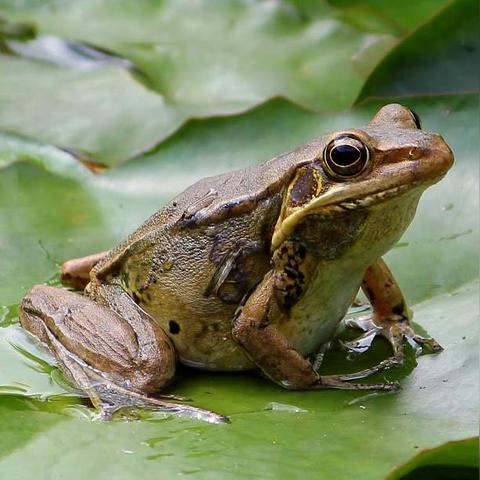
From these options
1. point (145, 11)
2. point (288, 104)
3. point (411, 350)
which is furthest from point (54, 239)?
point (145, 11)

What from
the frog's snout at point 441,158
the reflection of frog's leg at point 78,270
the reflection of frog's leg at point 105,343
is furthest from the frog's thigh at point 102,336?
the frog's snout at point 441,158

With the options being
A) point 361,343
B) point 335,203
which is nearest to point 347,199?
point 335,203

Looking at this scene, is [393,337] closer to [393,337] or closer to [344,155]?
[393,337]

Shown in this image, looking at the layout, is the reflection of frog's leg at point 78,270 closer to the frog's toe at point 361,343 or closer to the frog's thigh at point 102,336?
the frog's thigh at point 102,336

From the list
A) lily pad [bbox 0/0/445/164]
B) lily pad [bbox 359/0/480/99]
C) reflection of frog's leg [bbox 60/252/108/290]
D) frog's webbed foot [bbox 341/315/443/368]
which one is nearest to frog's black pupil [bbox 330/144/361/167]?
frog's webbed foot [bbox 341/315/443/368]

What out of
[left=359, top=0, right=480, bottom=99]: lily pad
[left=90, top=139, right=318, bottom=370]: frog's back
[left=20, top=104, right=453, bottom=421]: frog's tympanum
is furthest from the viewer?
[left=359, top=0, right=480, bottom=99]: lily pad

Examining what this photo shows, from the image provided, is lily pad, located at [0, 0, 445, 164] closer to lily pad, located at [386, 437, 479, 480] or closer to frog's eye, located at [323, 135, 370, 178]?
frog's eye, located at [323, 135, 370, 178]

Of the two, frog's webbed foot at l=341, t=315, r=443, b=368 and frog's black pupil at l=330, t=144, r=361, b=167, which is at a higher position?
frog's black pupil at l=330, t=144, r=361, b=167
